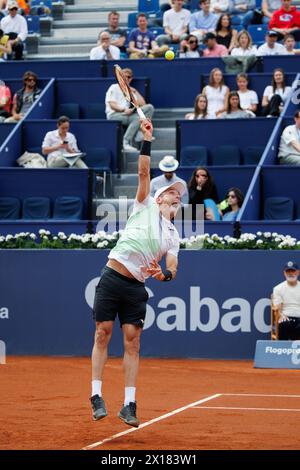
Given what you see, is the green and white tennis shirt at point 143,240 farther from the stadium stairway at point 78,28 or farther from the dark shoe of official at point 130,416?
the stadium stairway at point 78,28

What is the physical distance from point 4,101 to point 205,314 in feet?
22.5

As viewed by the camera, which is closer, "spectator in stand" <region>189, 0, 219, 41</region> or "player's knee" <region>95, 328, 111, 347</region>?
"player's knee" <region>95, 328, 111, 347</region>

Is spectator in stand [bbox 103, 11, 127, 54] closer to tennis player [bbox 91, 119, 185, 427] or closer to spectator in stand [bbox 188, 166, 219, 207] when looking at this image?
spectator in stand [bbox 188, 166, 219, 207]

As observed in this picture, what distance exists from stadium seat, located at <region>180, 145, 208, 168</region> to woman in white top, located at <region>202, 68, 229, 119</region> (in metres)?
1.05

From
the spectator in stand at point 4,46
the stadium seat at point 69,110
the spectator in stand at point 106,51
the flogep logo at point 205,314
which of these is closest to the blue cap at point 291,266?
the flogep logo at point 205,314

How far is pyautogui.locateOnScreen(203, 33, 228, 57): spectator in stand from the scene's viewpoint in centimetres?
1995

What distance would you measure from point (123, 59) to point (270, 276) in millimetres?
7097

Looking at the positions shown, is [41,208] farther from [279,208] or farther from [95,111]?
[279,208]

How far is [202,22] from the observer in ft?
70.2

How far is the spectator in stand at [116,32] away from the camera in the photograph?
21391 mm

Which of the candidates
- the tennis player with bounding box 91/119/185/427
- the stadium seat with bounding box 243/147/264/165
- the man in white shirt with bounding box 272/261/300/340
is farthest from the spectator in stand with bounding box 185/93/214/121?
the tennis player with bounding box 91/119/185/427

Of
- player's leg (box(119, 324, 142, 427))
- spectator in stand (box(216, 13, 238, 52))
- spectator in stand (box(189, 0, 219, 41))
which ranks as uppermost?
spectator in stand (box(189, 0, 219, 41))
